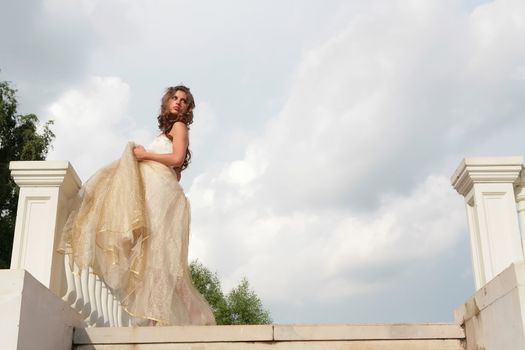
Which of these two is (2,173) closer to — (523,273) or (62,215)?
(62,215)

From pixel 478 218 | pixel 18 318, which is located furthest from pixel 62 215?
pixel 478 218

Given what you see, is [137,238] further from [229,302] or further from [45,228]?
[229,302]

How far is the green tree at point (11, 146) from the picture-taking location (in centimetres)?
1800

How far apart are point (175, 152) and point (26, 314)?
258cm

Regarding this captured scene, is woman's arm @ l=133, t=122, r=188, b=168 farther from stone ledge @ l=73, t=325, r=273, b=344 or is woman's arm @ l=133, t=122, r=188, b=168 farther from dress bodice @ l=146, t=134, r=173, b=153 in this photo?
→ stone ledge @ l=73, t=325, r=273, b=344

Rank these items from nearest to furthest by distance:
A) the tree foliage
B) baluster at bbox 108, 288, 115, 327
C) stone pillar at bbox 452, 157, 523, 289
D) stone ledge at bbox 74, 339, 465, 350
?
1. stone ledge at bbox 74, 339, 465, 350
2. stone pillar at bbox 452, 157, 523, 289
3. baluster at bbox 108, 288, 115, 327
4. the tree foliage

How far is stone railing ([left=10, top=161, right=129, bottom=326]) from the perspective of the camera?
4.25 meters

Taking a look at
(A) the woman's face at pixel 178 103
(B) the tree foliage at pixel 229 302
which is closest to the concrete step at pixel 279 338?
(A) the woman's face at pixel 178 103

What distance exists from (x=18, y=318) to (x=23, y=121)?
58.7ft

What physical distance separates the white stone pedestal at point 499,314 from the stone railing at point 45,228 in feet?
8.18

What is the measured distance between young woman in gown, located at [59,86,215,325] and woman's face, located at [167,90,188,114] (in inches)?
7.8

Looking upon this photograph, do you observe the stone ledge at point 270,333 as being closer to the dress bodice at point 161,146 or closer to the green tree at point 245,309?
the dress bodice at point 161,146

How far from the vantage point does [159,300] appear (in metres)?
4.79

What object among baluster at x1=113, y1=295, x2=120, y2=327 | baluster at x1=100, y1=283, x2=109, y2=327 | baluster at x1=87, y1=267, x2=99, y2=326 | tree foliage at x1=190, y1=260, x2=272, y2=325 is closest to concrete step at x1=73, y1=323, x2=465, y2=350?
baluster at x1=87, y1=267, x2=99, y2=326
